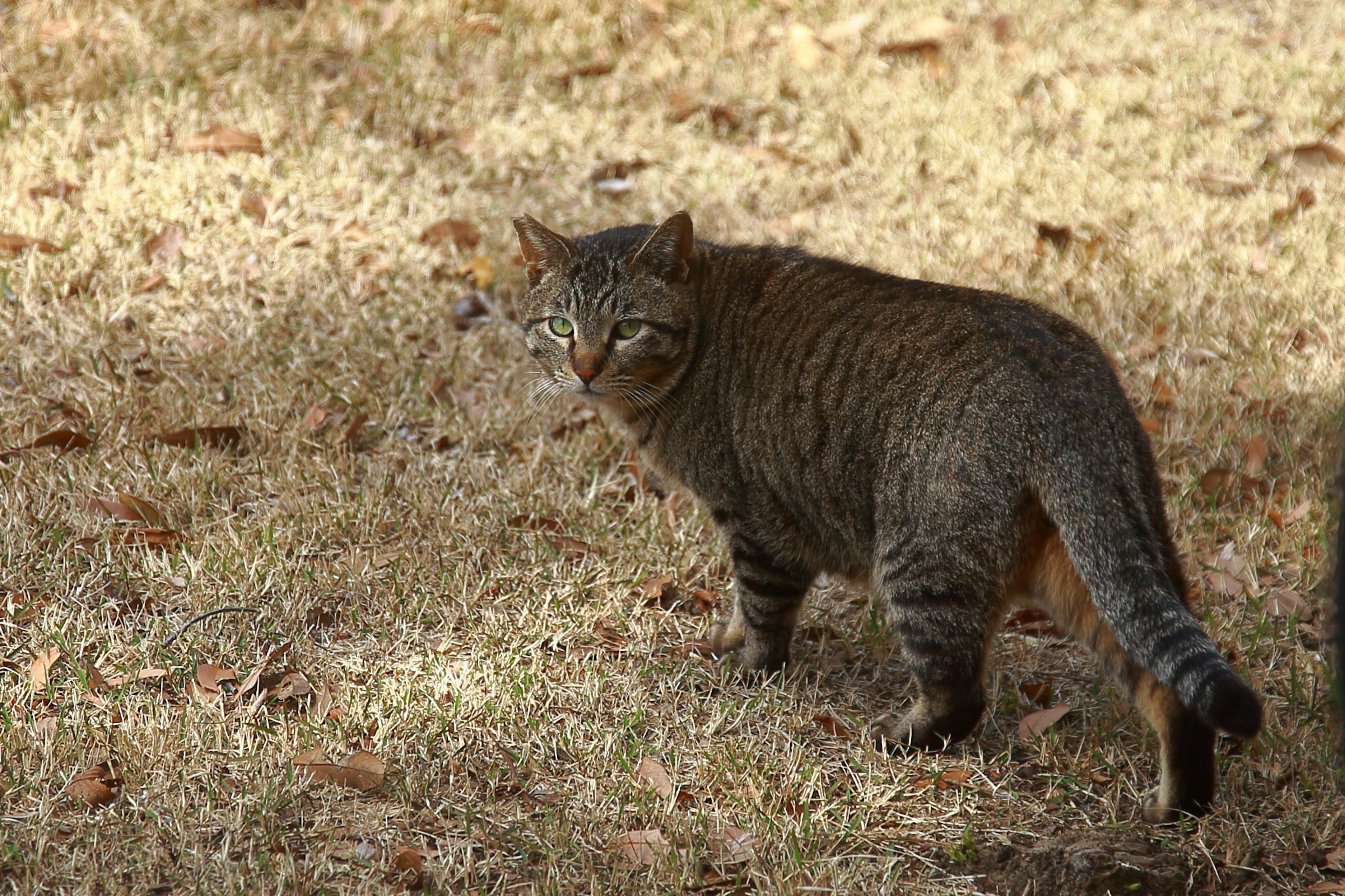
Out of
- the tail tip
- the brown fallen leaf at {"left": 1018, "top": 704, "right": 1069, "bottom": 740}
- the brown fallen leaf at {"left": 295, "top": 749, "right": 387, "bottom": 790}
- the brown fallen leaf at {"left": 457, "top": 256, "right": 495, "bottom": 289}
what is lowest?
the brown fallen leaf at {"left": 295, "top": 749, "right": 387, "bottom": 790}

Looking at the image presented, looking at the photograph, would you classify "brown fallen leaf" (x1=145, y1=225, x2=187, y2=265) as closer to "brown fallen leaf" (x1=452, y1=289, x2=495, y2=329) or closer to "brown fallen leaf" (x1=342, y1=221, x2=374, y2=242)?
"brown fallen leaf" (x1=342, y1=221, x2=374, y2=242)

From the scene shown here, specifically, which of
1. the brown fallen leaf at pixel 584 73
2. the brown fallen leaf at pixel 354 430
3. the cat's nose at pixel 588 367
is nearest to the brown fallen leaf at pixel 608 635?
the cat's nose at pixel 588 367

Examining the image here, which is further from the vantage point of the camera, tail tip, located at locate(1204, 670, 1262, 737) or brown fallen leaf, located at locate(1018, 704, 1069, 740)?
brown fallen leaf, located at locate(1018, 704, 1069, 740)

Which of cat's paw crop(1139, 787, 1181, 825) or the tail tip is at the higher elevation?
the tail tip

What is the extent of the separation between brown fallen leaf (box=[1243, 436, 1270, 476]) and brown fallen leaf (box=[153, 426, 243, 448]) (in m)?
3.66

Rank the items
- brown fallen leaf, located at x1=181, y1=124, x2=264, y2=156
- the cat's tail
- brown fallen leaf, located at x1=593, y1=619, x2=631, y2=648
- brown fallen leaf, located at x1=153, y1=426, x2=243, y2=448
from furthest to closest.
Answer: brown fallen leaf, located at x1=181, y1=124, x2=264, y2=156 < brown fallen leaf, located at x1=153, y1=426, x2=243, y2=448 < brown fallen leaf, located at x1=593, y1=619, x2=631, y2=648 < the cat's tail

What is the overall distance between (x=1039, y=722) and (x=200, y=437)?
303 centimetres

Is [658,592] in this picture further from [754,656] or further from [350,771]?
[350,771]

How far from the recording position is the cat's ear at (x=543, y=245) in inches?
149

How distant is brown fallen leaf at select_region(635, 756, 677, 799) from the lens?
10.1ft

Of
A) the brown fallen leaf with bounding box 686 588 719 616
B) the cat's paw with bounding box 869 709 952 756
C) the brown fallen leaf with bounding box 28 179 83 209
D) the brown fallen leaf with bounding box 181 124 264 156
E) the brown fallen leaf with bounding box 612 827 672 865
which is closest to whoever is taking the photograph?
the brown fallen leaf with bounding box 612 827 672 865

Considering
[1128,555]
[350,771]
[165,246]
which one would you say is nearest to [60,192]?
[165,246]

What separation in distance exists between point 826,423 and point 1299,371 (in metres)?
2.49

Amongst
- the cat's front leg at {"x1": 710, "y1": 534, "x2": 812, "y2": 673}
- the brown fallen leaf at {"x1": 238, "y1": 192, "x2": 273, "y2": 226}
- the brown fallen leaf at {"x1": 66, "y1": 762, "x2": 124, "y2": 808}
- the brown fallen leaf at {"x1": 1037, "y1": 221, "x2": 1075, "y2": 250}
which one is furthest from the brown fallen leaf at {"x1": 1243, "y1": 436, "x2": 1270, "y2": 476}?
the brown fallen leaf at {"x1": 238, "y1": 192, "x2": 273, "y2": 226}
